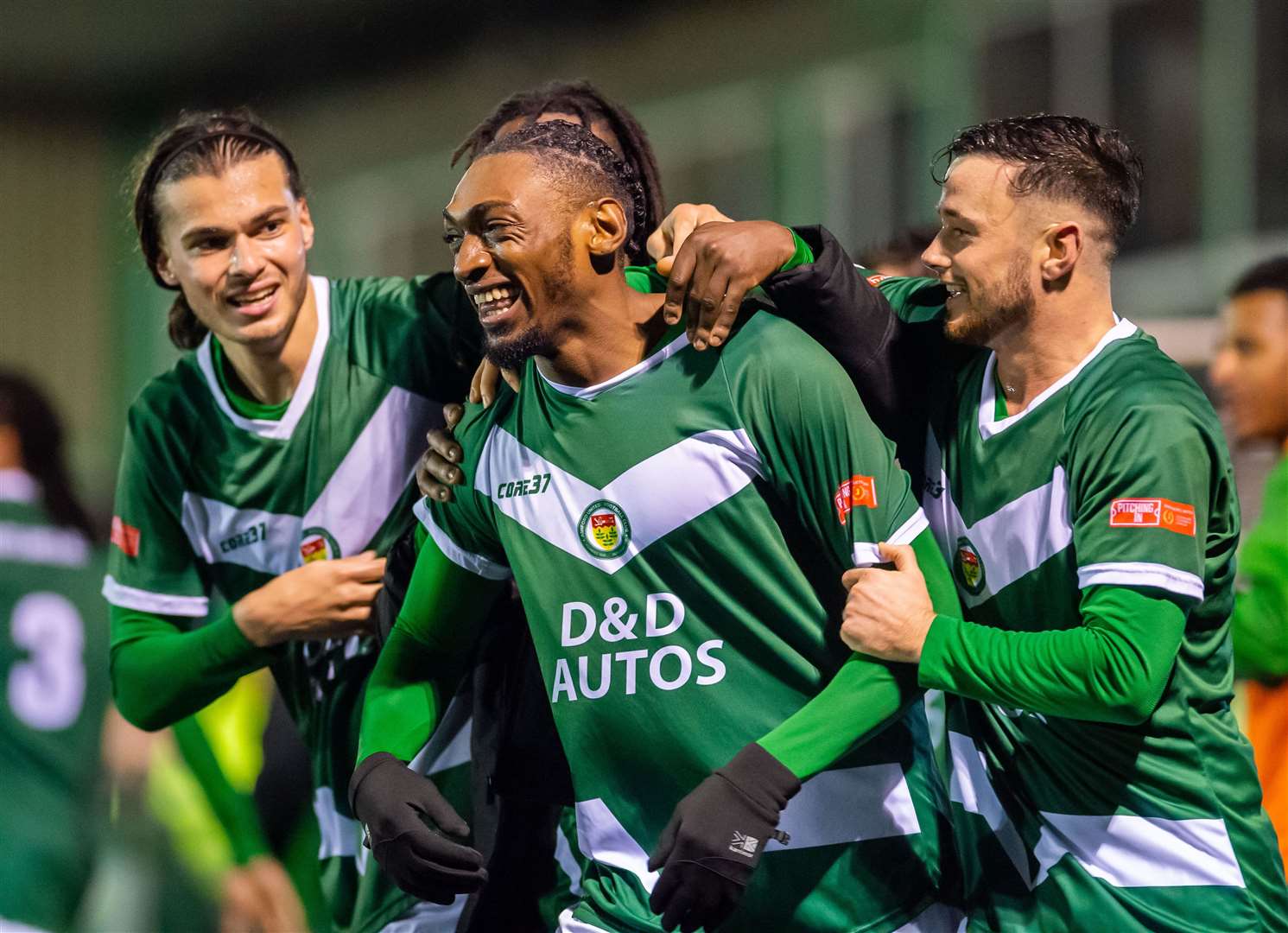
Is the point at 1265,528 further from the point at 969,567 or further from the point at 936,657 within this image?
the point at 936,657

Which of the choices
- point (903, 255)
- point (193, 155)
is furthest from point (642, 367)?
point (903, 255)

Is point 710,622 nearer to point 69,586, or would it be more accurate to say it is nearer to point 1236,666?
point 1236,666

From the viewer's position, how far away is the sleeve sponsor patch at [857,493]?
3029 mm

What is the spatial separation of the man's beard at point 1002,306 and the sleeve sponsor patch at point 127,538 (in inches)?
79.6

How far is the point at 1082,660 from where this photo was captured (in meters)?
2.84

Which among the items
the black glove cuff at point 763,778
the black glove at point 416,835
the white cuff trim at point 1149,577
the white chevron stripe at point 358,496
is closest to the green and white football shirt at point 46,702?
the white chevron stripe at point 358,496

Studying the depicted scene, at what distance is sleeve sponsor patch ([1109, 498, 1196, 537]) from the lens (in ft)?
9.48

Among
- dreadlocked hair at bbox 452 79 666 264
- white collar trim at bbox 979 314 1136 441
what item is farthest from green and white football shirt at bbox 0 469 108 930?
white collar trim at bbox 979 314 1136 441

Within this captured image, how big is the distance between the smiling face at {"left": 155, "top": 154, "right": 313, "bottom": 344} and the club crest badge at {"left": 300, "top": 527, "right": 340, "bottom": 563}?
0.43 metres

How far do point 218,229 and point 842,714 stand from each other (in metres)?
1.86

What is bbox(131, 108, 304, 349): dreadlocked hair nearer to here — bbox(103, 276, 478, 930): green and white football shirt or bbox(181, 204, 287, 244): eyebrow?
bbox(181, 204, 287, 244): eyebrow

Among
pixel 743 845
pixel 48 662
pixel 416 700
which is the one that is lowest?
pixel 48 662

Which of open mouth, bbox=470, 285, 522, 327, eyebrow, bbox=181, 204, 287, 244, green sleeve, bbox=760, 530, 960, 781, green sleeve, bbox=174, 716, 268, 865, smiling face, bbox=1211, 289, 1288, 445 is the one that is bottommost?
green sleeve, bbox=174, 716, 268, 865

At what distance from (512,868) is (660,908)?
106 centimetres
